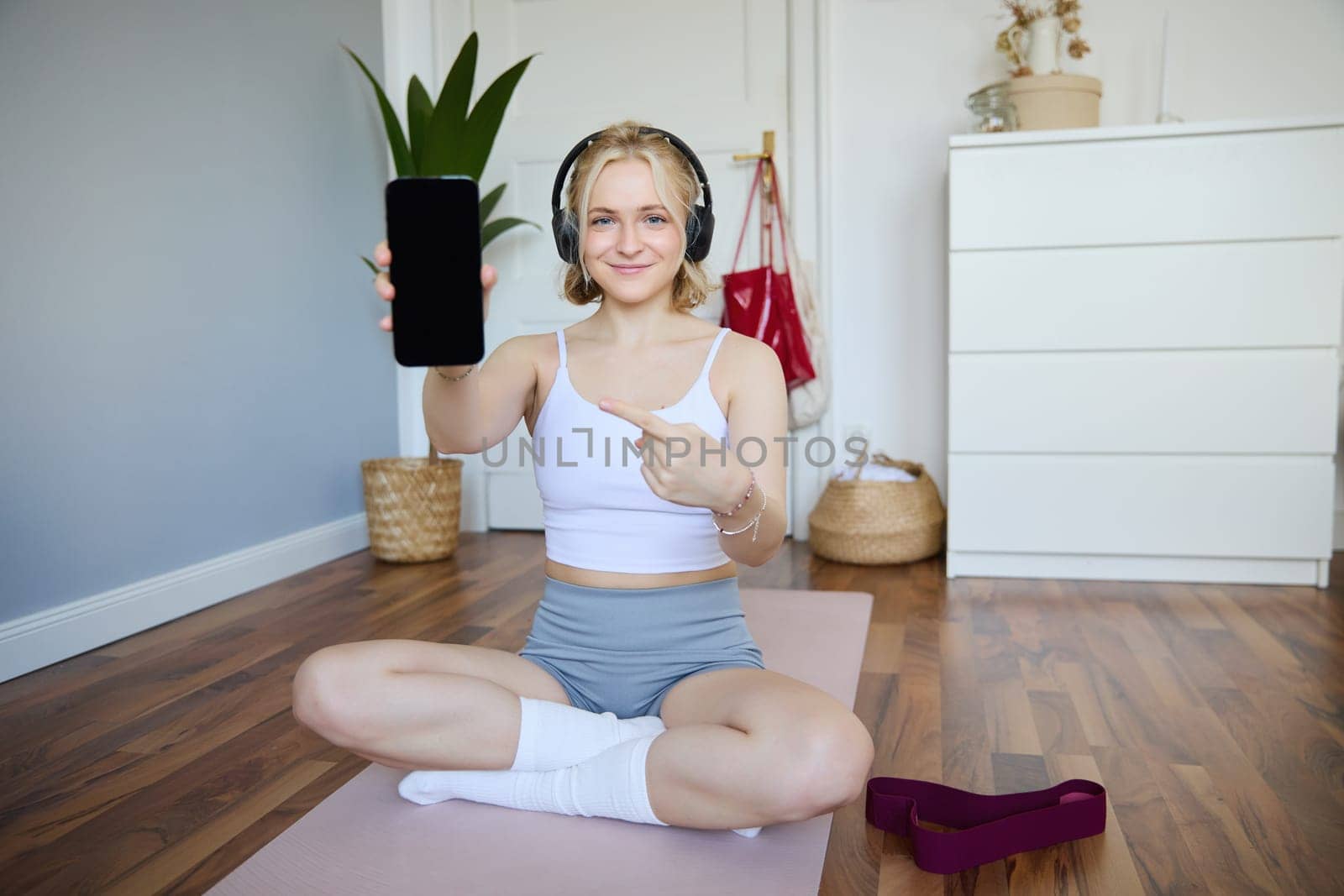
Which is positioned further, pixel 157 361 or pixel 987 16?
pixel 987 16

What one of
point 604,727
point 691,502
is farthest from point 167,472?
point 691,502

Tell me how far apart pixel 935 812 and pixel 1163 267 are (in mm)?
1810

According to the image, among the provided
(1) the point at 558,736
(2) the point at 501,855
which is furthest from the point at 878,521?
(2) the point at 501,855

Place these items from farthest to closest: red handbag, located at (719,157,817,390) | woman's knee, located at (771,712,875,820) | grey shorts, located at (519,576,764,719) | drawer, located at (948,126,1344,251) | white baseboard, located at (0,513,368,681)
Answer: red handbag, located at (719,157,817,390)
drawer, located at (948,126,1344,251)
white baseboard, located at (0,513,368,681)
grey shorts, located at (519,576,764,719)
woman's knee, located at (771,712,875,820)

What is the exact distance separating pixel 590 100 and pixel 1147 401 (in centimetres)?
195

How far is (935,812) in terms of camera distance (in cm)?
134

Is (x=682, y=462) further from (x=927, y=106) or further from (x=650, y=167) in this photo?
(x=927, y=106)

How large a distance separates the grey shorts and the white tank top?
0.04 metres

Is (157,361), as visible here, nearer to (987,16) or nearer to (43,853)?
(43,853)

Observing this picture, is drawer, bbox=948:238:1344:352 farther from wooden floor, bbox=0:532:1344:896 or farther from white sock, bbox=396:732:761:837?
white sock, bbox=396:732:761:837

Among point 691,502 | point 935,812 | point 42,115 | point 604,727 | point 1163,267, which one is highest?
point 42,115

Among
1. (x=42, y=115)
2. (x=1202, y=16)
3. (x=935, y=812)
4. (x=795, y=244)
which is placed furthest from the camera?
(x=795, y=244)

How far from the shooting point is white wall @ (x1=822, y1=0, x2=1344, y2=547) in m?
2.96

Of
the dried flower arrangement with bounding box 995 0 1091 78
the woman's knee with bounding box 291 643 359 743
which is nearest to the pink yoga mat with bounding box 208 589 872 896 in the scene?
the woman's knee with bounding box 291 643 359 743
